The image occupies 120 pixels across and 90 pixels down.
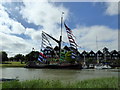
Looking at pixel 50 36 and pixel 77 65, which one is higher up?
pixel 50 36

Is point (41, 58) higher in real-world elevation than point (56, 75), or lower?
higher

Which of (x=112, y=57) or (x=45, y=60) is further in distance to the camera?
(x=112, y=57)

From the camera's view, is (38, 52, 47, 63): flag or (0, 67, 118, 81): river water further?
(38, 52, 47, 63): flag

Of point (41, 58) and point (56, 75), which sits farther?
point (41, 58)

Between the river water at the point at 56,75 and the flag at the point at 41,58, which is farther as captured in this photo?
the flag at the point at 41,58

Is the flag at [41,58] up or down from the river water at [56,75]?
up

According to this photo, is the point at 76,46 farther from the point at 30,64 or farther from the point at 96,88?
the point at 96,88

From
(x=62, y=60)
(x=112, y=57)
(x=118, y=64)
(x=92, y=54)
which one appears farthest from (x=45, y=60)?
(x=112, y=57)

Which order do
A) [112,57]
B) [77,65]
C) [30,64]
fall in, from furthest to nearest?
[112,57] → [30,64] → [77,65]

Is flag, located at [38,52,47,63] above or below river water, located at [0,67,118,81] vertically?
above

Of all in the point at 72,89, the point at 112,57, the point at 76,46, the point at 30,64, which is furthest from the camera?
the point at 112,57

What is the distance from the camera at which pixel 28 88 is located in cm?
809

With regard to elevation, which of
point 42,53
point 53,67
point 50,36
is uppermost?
point 50,36

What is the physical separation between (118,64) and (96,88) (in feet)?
205
